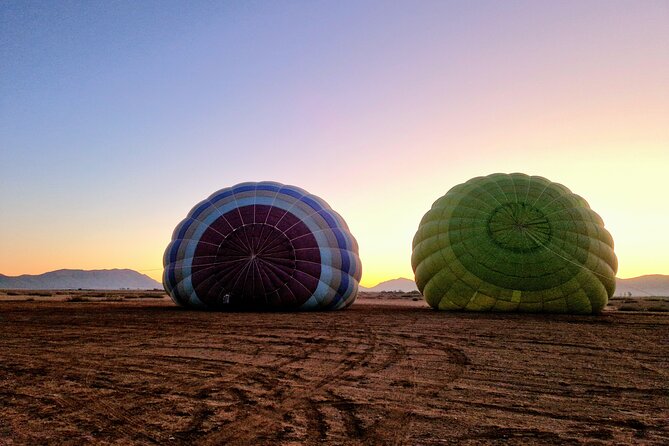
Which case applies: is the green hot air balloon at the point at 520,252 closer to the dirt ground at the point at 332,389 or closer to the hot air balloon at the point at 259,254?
the hot air balloon at the point at 259,254

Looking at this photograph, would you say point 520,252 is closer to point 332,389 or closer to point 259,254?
point 259,254

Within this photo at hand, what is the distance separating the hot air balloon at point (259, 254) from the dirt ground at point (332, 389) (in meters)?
5.20

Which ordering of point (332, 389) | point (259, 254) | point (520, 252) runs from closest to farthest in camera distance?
point (332, 389), point (520, 252), point (259, 254)

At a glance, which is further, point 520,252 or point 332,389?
point 520,252

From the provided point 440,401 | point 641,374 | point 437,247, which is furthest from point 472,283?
point 440,401

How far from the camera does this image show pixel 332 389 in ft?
13.8

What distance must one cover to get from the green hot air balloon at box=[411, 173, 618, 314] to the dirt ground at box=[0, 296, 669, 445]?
4816 mm

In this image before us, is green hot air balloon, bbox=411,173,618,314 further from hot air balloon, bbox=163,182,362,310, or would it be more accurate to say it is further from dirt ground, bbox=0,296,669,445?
dirt ground, bbox=0,296,669,445

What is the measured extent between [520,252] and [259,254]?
7.37 m

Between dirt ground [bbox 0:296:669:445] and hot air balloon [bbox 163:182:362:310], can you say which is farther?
hot air balloon [bbox 163:182:362:310]

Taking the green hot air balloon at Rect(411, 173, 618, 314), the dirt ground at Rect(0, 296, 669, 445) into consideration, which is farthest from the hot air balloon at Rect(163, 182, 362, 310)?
the dirt ground at Rect(0, 296, 669, 445)

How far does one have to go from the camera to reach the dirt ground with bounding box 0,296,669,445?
308 cm

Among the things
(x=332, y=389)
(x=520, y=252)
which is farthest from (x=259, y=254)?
(x=332, y=389)

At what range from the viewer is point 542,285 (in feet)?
41.6
